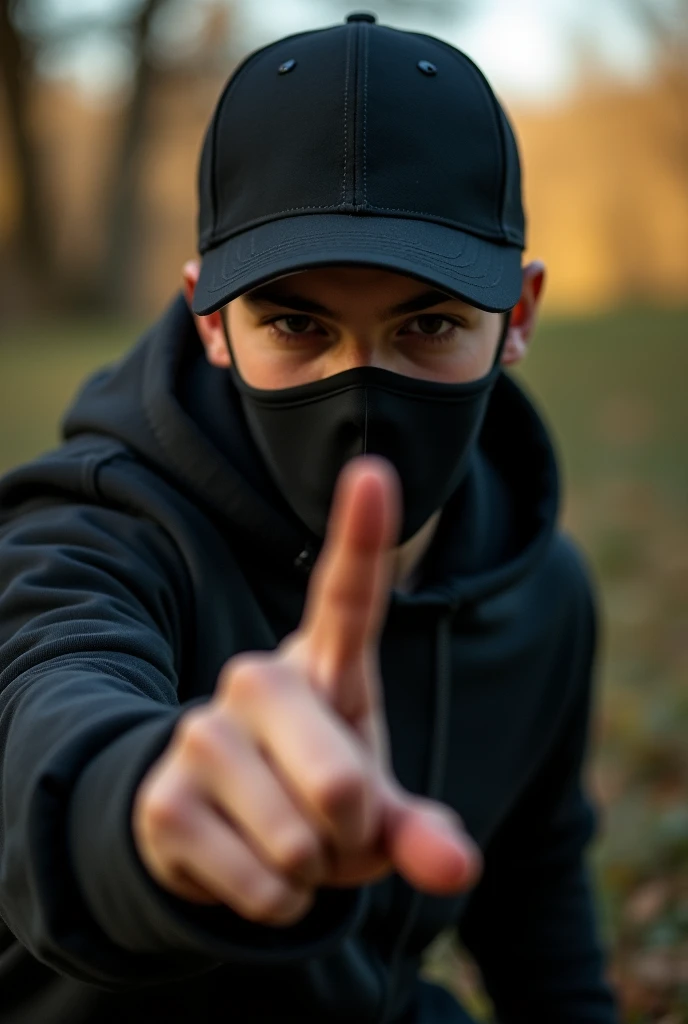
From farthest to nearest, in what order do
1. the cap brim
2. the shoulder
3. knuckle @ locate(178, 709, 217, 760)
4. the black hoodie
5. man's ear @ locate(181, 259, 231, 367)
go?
the shoulder
man's ear @ locate(181, 259, 231, 367)
the cap brim
the black hoodie
knuckle @ locate(178, 709, 217, 760)

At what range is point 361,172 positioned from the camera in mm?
1843

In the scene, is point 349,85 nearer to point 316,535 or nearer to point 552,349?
point 316,535

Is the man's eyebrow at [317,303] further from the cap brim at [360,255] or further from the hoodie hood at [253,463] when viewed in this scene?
the hoodie hood at [253,463]

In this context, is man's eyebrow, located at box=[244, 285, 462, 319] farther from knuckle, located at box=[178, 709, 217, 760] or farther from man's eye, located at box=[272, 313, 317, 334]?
knuckle, located at box=[178, 709, 217, 760]

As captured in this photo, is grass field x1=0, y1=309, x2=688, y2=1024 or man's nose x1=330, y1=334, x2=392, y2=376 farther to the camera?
grass field x1=0, y1=309, x2=688, y2=1024

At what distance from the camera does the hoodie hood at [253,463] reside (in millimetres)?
1958

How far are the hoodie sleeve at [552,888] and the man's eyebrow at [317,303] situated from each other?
0.96 m

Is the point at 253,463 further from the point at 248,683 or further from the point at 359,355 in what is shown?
the point at 248,683

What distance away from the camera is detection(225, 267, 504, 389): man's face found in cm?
182

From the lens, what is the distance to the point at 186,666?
188 centimetres

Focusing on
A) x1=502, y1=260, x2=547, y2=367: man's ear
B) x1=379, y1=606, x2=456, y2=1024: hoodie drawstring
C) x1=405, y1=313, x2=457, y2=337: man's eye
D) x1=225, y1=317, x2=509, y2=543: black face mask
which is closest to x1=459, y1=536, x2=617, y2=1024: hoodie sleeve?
x1=379, y1=606, x2=456, y2=1024: hoodie drawstring

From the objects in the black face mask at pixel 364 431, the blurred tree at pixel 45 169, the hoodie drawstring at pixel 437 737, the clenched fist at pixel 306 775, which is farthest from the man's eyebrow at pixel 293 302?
the blurred tree at pixel 45 169

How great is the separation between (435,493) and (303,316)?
37cm

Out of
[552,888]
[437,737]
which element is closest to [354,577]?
[437,737]
